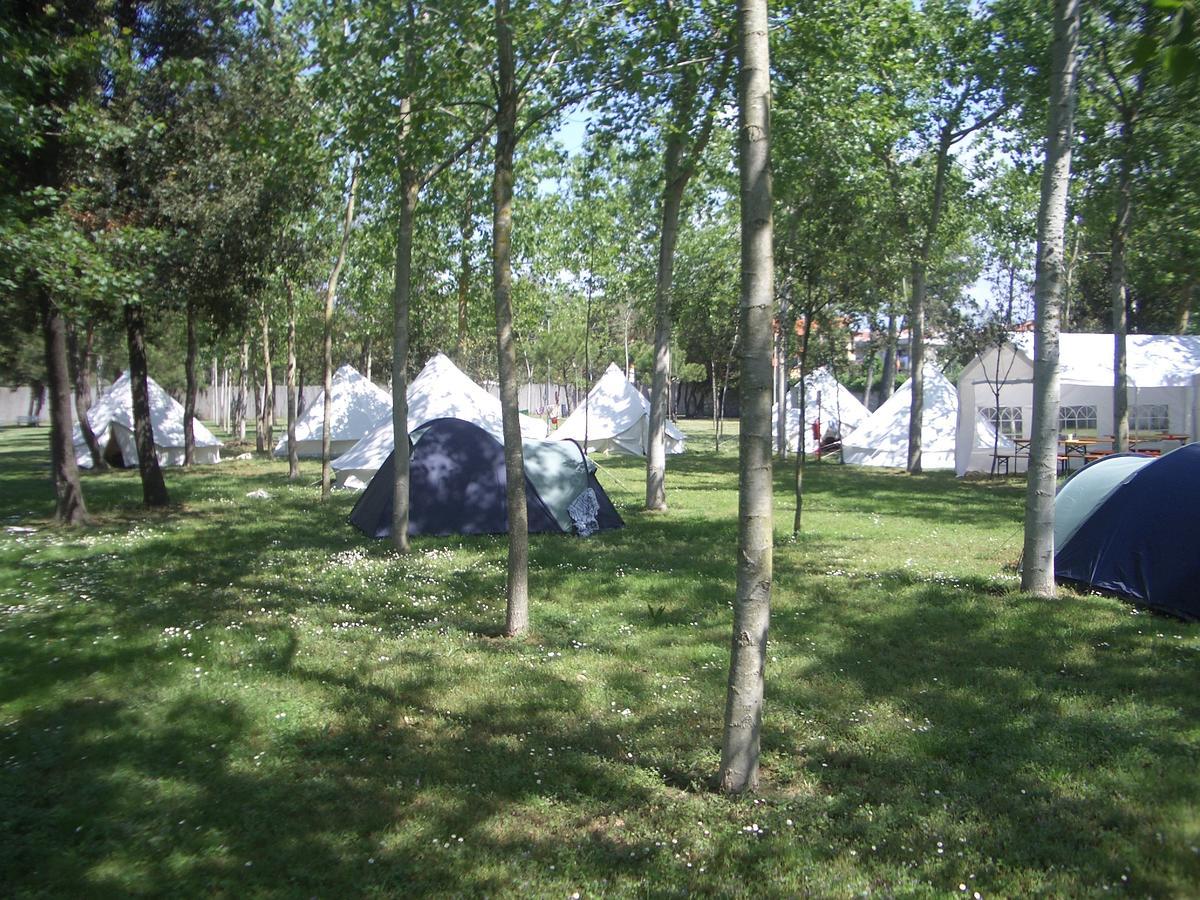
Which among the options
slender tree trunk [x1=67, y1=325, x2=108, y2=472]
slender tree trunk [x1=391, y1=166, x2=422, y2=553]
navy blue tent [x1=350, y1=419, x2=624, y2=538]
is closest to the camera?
slender tree trunk [x1=391, y1=166, x2=422, y2=553]

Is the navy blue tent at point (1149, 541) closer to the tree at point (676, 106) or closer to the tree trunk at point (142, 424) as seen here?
the tree at point (676, 106)

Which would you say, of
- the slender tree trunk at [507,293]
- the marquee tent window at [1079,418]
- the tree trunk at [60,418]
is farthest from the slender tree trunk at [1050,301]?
the marquee tent window at [1079,418]

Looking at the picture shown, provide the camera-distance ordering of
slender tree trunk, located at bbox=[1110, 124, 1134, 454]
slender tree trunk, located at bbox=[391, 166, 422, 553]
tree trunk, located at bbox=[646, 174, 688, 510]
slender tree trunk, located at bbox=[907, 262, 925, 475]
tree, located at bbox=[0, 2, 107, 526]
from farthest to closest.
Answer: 1. slender tree trunk, located at bbox=[907, 262, 925, 475]
2. slender tree trunk, located at bbox=[1110, 124, 1134, 454]
3. tree trunk, located at bbox=[646, 174, 688, 510]
4. tree, located at bbox=[0, 2, 107, 526]
5. slender tree trunk, located at bbox=[391, 166, 422, 553]

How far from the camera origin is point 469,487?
40.9 feet

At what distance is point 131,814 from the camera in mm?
4422

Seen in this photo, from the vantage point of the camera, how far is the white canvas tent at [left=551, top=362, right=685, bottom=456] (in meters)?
28.1

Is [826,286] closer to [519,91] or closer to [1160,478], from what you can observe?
[1160,478]

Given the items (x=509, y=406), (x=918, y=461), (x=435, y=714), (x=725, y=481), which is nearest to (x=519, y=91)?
(x=509, y=406)

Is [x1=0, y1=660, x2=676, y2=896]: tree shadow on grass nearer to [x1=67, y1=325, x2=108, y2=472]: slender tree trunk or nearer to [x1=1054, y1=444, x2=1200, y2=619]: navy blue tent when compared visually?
[x1=1054, y1=444, x2=1200, y2=619]: navy blue tent

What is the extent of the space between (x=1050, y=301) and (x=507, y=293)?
4.92 metres

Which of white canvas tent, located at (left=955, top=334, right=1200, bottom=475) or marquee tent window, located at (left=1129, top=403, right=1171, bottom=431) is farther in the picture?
marquee tent window, located at (left=1129, top=403, right=1171, bottom=431)

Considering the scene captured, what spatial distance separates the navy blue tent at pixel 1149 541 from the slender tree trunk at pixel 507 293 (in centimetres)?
535

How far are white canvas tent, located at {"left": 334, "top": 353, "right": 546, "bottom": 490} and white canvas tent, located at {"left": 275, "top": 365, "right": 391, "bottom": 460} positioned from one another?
170 inches

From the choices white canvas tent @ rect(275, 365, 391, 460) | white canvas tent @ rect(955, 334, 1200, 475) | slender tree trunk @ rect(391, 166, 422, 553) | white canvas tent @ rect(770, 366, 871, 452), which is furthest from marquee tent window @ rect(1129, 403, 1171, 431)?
slender tree trunk @ rect(391, 166, 422, 553)
